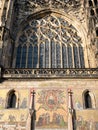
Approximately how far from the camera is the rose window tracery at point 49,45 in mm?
15768

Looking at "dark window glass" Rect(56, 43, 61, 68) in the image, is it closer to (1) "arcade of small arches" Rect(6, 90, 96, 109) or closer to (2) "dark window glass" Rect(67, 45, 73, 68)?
(2) "dark window glass" Rect(67, 45, 73, 68)

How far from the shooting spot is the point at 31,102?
39.1 feet

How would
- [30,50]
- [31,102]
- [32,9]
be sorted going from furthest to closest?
1. [32,9]
2. [30,50]
3. [31,102]

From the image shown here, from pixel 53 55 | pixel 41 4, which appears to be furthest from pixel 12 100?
pixel 41 4

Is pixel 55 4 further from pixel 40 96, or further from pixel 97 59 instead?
pixel 40 96

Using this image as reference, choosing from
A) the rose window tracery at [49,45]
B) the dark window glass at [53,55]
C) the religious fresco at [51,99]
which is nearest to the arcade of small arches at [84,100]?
the religious fresco at [51,99]

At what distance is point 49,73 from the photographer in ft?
43.3

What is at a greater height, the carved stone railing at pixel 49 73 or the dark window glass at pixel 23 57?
the dark window glass at pixel 23 57

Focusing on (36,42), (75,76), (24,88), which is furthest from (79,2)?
(24,88)

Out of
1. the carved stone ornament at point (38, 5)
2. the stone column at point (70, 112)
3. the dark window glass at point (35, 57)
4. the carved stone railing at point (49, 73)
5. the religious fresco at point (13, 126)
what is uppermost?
the carved stone ornament at point (38, 5)

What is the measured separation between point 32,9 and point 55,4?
1.82 meters

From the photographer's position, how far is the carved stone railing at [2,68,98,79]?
12953 mm

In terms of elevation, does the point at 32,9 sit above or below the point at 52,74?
above

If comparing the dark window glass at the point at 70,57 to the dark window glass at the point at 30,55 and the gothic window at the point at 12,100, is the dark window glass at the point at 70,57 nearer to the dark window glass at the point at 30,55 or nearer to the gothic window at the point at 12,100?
the dark window glass at the point at 30,55
